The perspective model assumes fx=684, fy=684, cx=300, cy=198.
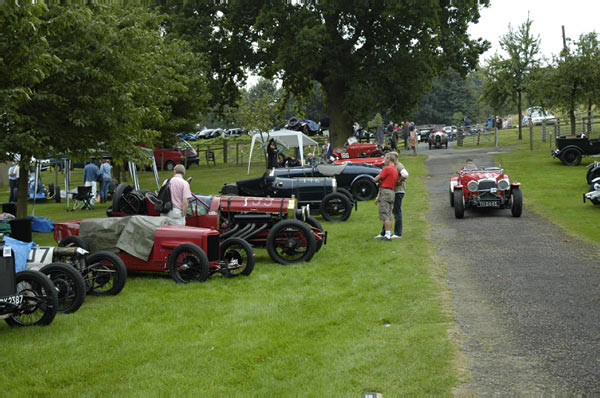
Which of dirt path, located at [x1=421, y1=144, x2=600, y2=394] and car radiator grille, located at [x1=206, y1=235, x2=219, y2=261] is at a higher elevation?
car radiator grille, located at [x1=206, y1=235, x2=219, y2=261]

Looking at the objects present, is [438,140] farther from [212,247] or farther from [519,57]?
[212,247]

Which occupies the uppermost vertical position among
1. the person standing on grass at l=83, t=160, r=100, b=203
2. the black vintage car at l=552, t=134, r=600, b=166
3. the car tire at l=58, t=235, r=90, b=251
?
the black vintage car at l=552, t=134, r=600, b=166

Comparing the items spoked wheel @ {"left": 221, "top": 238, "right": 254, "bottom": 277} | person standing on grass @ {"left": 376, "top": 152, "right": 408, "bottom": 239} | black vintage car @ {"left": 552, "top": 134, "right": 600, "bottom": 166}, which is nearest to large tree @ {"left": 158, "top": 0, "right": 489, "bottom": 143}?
black vintage car @ {"left": 552, "top": 134, "right": 600, "bottom": 166}

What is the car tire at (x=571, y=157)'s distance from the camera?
2747 cm

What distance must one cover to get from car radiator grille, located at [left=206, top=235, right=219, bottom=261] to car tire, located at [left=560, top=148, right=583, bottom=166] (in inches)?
808

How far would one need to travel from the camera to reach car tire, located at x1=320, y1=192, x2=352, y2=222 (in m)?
17.4

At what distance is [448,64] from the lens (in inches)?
1455

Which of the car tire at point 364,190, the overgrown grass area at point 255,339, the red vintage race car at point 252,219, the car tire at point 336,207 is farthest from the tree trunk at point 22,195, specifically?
the car tire at point 364,190

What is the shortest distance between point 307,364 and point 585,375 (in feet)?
8.23

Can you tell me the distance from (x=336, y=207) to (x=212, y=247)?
23.0ft

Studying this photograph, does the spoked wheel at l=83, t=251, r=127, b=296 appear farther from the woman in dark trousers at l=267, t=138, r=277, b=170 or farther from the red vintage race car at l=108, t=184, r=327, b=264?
the woman in dark trousers at l=267, t=138, r=277, b=170

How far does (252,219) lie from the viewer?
12.8 m

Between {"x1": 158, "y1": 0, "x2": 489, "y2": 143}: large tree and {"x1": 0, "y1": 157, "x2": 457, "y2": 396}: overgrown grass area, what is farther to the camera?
{"x1": 158, "y1": 0, "x2": 489, "y2": 143}: large tree

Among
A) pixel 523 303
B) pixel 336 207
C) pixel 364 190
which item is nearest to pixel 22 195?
pixel 336 207
